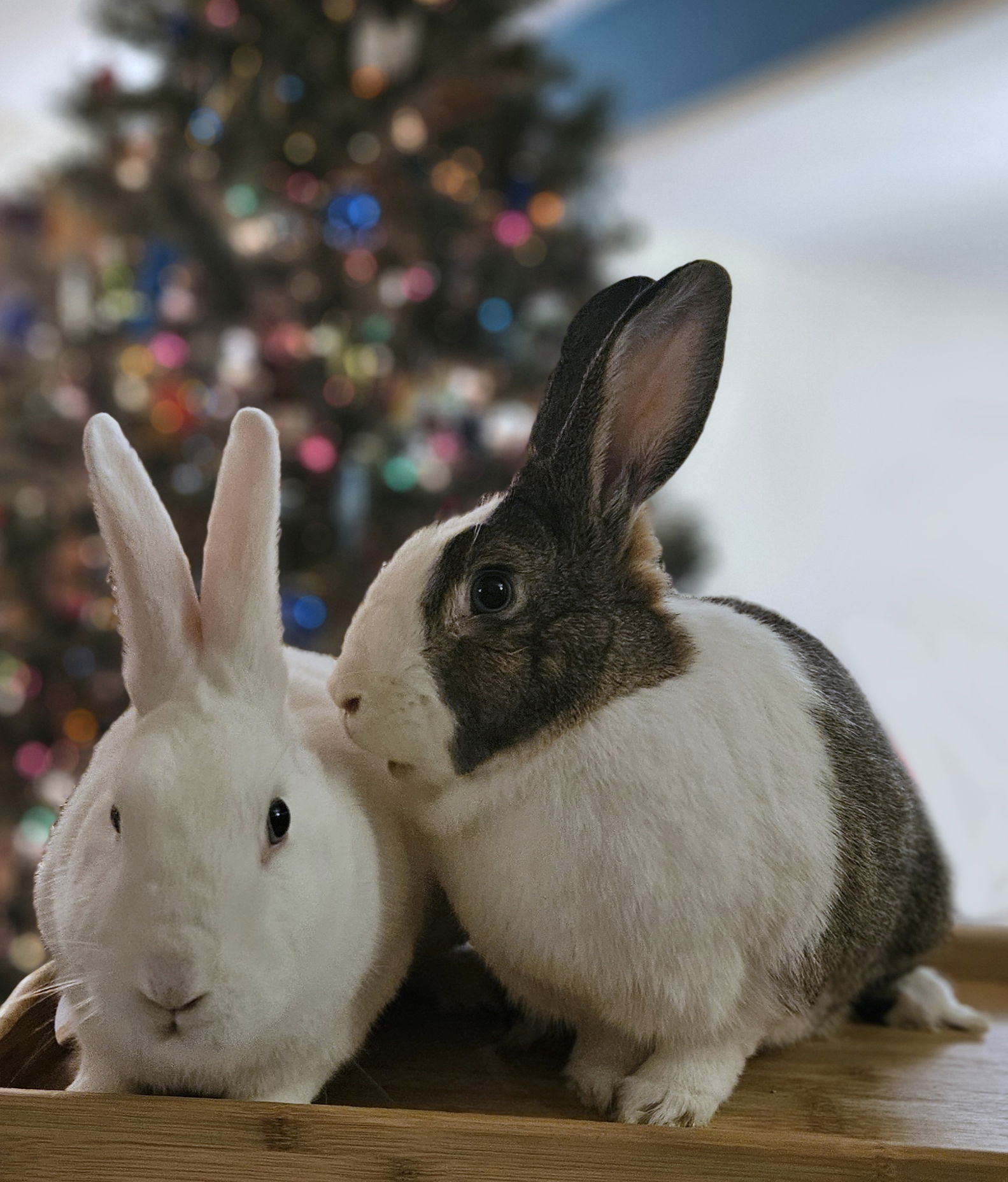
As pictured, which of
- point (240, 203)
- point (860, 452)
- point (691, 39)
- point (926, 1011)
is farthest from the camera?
point (860, 452)

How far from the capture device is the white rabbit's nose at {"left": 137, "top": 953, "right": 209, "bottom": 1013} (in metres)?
0.50

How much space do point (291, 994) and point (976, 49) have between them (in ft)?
8.75

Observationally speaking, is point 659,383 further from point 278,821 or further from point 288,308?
point 288,308

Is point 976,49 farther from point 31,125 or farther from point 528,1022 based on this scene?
point 31,125

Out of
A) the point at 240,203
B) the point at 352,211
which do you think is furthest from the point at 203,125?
the point at 352,211

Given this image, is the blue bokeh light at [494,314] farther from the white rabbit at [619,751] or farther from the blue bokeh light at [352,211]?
the white rabbit at [619,751]

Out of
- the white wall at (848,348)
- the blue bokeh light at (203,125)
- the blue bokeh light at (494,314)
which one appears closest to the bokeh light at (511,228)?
the blue bokeh light at (494,314)

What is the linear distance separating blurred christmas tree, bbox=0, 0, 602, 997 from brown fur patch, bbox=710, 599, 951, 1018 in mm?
1253

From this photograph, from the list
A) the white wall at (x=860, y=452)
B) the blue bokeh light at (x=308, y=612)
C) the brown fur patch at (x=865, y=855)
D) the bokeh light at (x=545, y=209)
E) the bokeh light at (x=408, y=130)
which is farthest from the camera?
the white wall at (x=860, y=452)

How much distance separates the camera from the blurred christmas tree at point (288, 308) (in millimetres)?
1920

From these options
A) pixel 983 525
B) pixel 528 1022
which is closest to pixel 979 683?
pixel 983 525

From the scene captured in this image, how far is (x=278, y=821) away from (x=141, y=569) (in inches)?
5.5

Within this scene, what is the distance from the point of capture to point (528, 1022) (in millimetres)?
658

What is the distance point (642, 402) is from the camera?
60 cm
